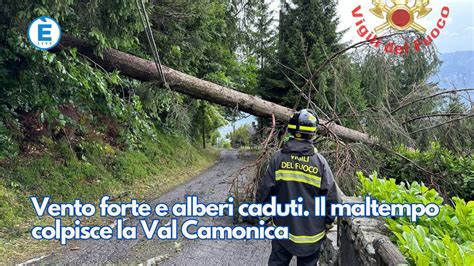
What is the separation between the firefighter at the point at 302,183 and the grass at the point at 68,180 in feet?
12.2

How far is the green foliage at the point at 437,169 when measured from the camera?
225 inches

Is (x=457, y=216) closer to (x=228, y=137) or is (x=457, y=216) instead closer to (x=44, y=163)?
(x=44, y=163)

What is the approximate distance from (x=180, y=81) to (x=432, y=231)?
5377mm

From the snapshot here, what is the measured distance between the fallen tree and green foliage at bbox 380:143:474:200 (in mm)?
807

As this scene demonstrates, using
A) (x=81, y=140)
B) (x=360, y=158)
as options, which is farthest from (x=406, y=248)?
(x=81, y=140)

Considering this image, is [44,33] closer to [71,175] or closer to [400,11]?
[71,175]

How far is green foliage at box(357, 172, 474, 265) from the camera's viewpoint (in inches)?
71.3

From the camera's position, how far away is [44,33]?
18.7 feet

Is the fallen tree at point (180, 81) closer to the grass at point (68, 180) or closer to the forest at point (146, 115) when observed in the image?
the forest at point (146, 115)

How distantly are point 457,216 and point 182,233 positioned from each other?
4.32 m

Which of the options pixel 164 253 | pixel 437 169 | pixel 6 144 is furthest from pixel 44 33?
pixel 437 169

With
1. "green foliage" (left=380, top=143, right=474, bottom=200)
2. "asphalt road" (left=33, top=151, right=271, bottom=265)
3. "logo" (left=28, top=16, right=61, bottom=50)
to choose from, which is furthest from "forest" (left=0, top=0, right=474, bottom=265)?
"asphalt road" (left=33, top=151, right=271, bottom=265)

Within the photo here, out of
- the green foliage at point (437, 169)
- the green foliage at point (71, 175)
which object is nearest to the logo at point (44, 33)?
the green foliage at point (71, 175)

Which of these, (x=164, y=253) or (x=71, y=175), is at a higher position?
(x=71, y=175)
